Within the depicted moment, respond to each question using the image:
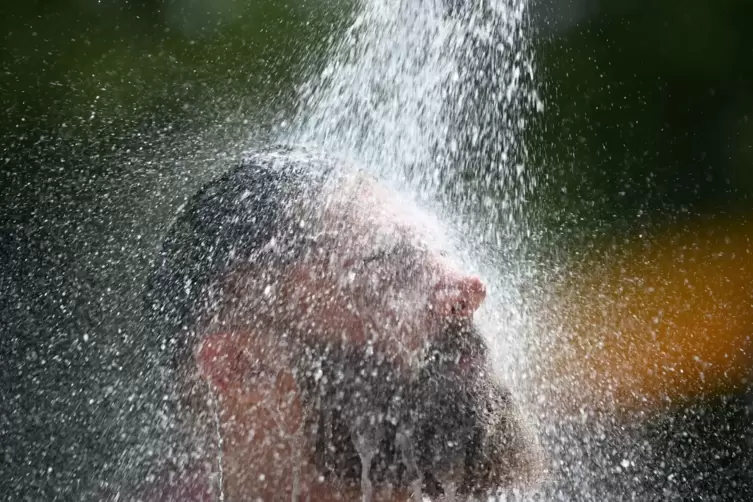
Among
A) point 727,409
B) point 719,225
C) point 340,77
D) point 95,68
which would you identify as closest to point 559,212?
point 719,225

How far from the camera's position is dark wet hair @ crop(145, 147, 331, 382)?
100 cm

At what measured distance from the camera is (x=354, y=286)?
3.16 feet

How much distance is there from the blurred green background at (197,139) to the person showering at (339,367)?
→ 5.51 feet

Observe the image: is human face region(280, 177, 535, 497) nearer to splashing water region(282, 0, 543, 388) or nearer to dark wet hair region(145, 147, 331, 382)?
dark wet hair region(145, 147, 331, 382)

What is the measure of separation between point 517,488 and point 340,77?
52.6 inches

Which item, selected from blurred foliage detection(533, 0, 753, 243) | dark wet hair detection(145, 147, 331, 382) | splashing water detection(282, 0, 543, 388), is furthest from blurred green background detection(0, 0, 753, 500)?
dark wet hair detection(145, 147, 331, 382)

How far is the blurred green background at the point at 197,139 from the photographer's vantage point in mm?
2609

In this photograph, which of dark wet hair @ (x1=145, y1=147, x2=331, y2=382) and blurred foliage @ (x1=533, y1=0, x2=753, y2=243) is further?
blurred foliage @ (x1=533, y1=0, x2=753, y2=243)

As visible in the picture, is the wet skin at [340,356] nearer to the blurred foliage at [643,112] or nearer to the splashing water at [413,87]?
the splashing water at [413,87]

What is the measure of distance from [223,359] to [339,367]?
0.18 meters

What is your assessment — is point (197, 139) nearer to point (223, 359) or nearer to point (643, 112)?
point (223, 359)

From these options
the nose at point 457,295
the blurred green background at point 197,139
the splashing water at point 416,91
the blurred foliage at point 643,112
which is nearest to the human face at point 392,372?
the nose at point 457,295

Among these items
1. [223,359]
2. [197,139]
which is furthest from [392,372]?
[197,139]

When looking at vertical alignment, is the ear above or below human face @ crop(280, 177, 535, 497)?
below
